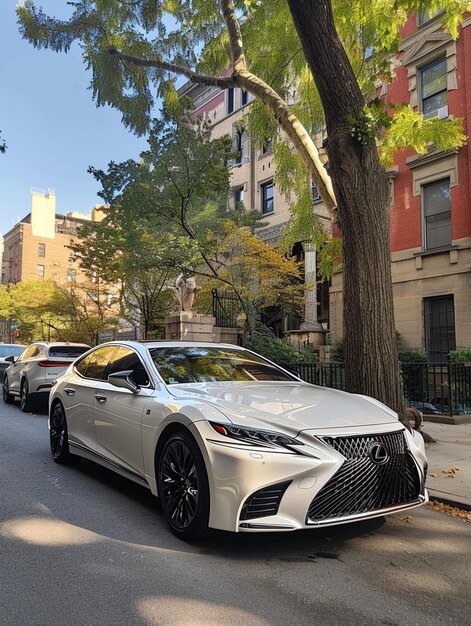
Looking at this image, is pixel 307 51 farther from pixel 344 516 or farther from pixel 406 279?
pixel 406 279

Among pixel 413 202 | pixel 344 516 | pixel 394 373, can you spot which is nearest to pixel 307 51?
pixel 394 373

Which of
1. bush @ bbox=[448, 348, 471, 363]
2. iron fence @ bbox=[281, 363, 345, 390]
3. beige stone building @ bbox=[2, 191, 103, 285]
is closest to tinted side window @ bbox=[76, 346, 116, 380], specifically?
iron fence @ bbox=[281, 363, 345, 390]

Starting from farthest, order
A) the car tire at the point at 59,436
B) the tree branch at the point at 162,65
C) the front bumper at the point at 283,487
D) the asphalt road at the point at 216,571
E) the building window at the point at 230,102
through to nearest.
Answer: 1. the building window at the point at 230,102
2. the tree branch at the point at 162,65
3. the car tire at the point at 59,436
4. the front bumper at the point at 283,487
5. the asphalt road at the point at 216,571

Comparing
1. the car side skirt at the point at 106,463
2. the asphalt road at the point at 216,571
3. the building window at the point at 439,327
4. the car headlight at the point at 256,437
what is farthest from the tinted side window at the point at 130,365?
the building window at the point at 439,327

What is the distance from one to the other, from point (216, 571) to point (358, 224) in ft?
16.1

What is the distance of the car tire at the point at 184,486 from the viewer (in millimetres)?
3625

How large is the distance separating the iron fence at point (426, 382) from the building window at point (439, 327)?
357 cm

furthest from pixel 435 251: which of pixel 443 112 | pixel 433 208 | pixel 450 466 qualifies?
pixel 450 466

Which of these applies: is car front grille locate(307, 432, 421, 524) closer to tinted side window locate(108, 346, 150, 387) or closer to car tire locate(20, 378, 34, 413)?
tinted side window locate(108, 346, 150, 387)

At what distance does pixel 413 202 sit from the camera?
17062 millimetres

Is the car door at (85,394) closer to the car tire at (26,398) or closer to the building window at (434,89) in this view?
the car tire at (26,398)

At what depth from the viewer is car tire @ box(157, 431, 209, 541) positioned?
3625 millimetres

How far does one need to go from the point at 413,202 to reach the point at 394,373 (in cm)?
1177

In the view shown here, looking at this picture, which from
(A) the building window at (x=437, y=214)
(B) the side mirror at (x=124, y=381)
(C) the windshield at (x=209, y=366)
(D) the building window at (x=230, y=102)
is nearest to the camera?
(B) the side mirror at (x=124, y=381)
